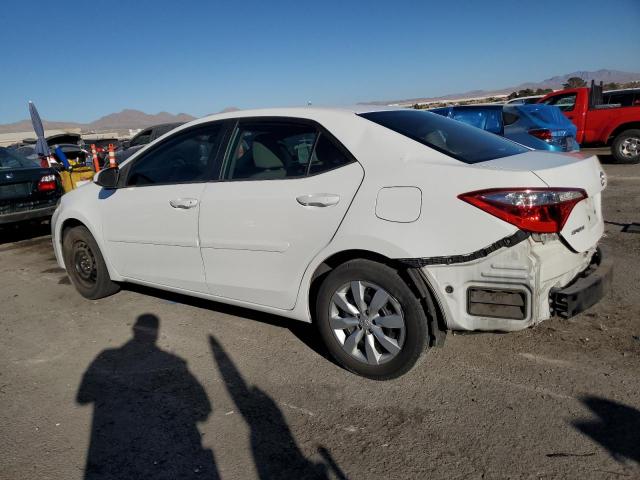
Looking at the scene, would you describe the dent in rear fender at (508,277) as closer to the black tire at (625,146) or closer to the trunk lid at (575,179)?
the trunk lid at (575,179)

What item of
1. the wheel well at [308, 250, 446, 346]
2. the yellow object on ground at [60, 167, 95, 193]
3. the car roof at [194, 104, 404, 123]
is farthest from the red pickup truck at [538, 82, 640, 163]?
the wheel well at [308, 250, 446, 346]

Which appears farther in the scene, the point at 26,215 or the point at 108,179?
the point at 26,215

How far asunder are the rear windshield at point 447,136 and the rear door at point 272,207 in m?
0.41

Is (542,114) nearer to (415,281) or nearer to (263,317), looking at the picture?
(263,317)

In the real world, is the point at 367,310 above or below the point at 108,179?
below

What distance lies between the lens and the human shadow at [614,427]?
239 cm

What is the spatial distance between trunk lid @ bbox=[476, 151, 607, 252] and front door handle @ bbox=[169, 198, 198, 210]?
6.68 feet

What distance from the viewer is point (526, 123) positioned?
957cm

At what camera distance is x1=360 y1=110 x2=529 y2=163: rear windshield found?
3068mm

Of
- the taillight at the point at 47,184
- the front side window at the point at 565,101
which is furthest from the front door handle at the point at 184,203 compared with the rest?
the front side window at the point at 565,101

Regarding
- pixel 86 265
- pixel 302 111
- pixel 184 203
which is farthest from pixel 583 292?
pixel 86 265

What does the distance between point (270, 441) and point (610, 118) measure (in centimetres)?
1252

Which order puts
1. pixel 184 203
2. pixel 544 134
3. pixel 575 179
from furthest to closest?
pixel 544 134
pixel 184 203
pixel 575 179

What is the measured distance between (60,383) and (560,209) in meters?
3.30
